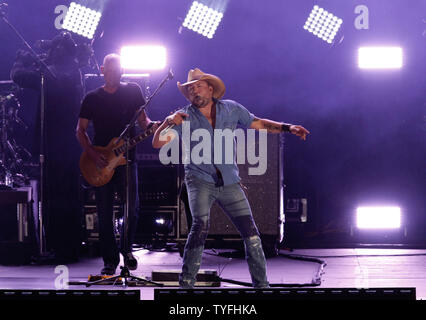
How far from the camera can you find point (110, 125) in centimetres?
576

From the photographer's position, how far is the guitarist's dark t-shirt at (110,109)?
18.9ft

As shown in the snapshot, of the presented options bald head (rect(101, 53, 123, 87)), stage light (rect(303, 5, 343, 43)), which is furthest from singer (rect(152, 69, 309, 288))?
stage light (rect(303, 5, 343, 43))

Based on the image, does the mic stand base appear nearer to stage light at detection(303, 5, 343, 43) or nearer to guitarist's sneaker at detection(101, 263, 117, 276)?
guitarist's sneaker at detection(101, 263, 117, 276)

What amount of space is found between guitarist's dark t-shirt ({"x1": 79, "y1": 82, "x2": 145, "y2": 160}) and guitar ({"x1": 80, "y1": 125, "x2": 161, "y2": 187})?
0.37 ft

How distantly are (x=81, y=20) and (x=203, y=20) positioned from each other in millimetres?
1630

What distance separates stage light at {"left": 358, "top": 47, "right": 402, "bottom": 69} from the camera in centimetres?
904

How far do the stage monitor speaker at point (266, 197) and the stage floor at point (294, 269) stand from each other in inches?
14.0

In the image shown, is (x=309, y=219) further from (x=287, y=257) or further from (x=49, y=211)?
(x=49, y=211)

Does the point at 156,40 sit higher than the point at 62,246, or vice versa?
the point at 156,40

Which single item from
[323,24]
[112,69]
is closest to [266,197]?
[112,69]

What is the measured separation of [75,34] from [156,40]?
112cm

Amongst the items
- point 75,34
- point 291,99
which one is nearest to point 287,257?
point 291,99

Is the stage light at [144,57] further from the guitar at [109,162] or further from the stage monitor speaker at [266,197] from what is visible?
the guitar at [109,162]

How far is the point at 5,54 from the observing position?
30.6 feet
